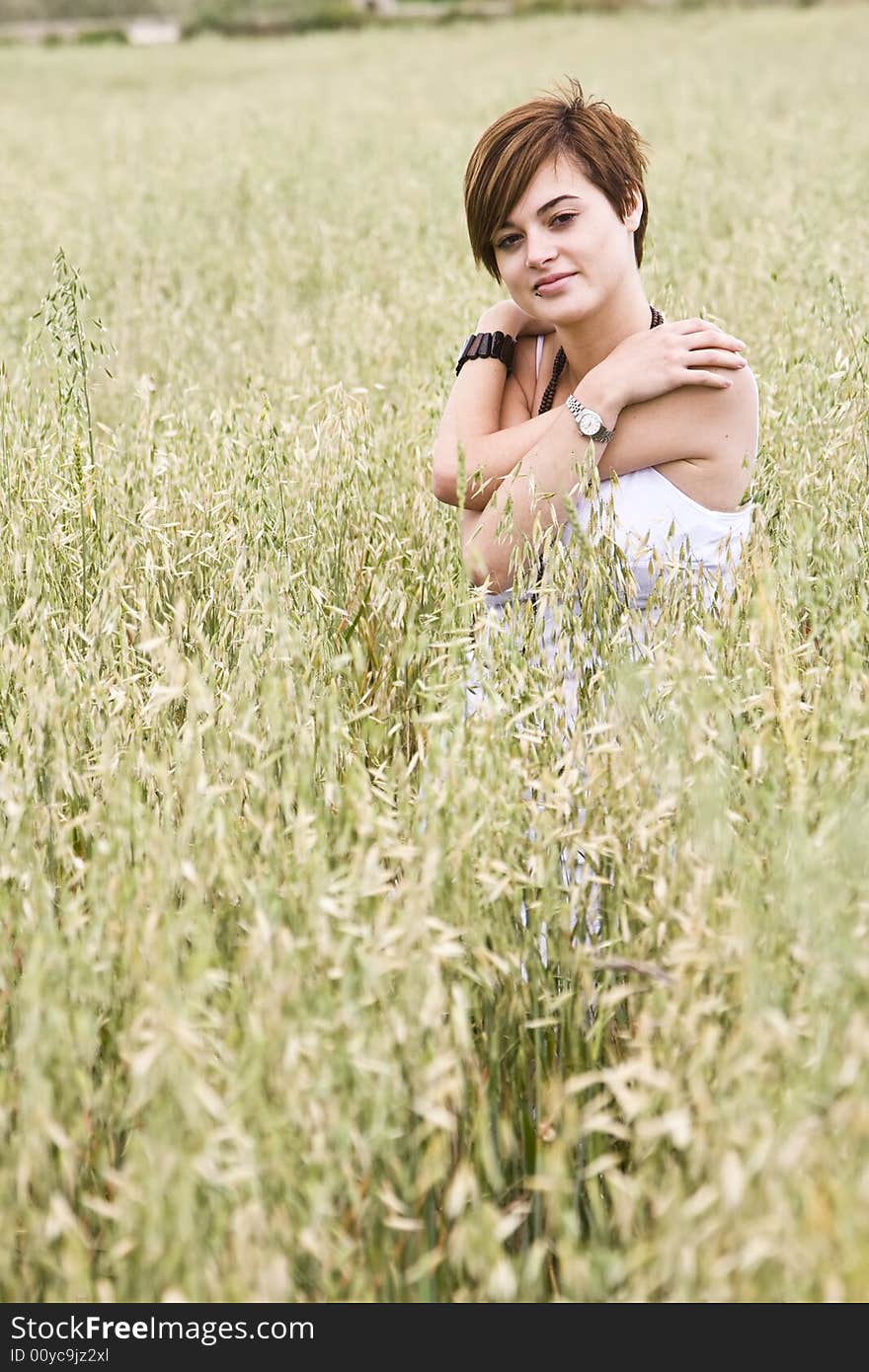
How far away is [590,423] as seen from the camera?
234 cm

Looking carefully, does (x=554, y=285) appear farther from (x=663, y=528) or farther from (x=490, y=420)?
(x=663, y=528)

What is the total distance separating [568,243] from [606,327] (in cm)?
19

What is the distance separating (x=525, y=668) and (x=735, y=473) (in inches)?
33.0

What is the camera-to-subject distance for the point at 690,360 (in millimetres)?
2322

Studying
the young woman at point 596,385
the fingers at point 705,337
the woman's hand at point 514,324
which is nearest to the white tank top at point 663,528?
the young woman at point 596,385

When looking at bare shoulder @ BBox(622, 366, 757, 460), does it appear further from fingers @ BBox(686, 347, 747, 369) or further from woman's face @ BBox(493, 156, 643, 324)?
woman's face @ BBox(493, 156, 643, 324)

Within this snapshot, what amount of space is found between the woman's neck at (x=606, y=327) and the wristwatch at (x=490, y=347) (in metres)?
0.16

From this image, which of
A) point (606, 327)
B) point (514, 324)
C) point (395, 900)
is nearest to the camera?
point (395, 900)

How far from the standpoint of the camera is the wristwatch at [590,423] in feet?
7.65

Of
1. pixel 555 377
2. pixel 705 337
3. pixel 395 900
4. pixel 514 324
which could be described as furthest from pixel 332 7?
pixel 395 900

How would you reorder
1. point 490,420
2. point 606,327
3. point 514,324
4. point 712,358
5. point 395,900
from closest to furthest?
point 395,900
point 712,358
point 606,327
point 490,420
point 514,324

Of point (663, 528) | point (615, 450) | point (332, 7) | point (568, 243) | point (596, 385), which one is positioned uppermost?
point (332, 7)

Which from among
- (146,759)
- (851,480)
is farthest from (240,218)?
(146,759)
